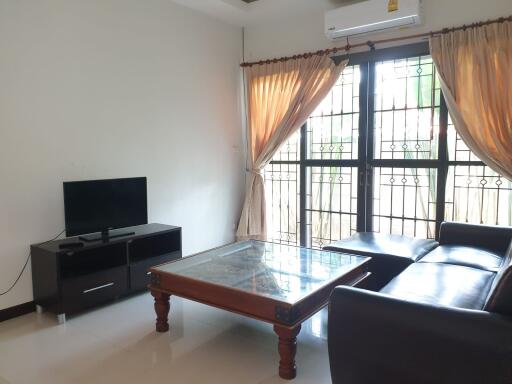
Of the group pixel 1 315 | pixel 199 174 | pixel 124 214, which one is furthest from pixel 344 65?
pixel 1 315

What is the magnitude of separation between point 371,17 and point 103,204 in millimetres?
3093

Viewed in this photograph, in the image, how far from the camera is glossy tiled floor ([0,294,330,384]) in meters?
2.30

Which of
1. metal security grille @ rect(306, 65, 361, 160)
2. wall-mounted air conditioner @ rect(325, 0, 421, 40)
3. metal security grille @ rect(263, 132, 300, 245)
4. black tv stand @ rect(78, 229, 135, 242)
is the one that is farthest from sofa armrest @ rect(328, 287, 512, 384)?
metal security grille @ rect(263, 132, 300, 245)

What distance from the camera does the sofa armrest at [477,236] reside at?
3.24 meters

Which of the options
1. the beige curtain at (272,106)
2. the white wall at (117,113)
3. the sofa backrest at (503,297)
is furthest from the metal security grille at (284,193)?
the sofa backrest at (503,297)

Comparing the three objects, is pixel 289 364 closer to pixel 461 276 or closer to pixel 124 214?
pixel 461 276

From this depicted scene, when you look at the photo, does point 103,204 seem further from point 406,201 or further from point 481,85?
point 481,85

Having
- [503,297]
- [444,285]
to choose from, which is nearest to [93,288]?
[444,285]

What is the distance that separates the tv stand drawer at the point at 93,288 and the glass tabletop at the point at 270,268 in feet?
2.14

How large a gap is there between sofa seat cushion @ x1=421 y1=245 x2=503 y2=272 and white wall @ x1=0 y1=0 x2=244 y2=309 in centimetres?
264

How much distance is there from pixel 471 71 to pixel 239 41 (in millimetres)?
2794

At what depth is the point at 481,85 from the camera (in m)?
3.54

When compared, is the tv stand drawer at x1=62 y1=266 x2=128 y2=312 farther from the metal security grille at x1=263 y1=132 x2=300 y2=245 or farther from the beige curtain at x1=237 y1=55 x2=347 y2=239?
the metal security grille at x1=263 y1=132 x2=300 y2=245

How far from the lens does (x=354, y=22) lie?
404 centimetres
